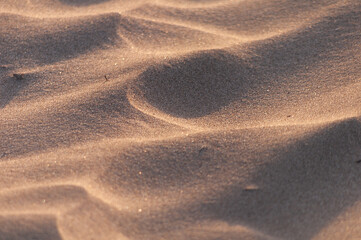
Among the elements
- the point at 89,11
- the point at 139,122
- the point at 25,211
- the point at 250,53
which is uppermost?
the point at 89,11

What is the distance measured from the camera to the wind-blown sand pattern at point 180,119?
1.09m

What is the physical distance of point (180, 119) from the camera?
1352 millimetres

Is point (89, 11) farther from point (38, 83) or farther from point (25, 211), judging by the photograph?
point (25, 211)

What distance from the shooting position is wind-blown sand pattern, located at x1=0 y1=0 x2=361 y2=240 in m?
1.09

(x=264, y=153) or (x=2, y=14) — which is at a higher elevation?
(x=2, y=14)

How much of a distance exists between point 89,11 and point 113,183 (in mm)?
901

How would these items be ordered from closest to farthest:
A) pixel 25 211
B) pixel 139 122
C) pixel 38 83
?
pixel 25 211
pixel 139 122
pixel 38 83

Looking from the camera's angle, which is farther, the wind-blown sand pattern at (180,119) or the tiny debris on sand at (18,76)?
the tiny debris on sand at (18,76)

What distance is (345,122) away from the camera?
1.24m

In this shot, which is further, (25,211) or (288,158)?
(288,158)

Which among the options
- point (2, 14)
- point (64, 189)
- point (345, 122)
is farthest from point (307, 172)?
point (2, 14)

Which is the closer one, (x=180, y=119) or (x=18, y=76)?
(x=180, y=119)

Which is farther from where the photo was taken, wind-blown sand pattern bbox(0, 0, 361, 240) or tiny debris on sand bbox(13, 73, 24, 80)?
tiny debris on sand bbox(13, 73, 24, 80)

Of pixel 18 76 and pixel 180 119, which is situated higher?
pixel 18 76
